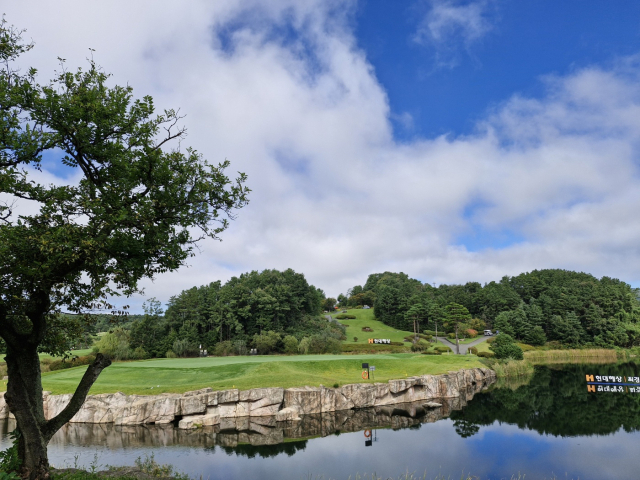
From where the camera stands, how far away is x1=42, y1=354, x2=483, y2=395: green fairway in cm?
2920

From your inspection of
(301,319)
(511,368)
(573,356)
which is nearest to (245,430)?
(511,368)

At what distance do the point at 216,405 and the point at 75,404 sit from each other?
18.6 m

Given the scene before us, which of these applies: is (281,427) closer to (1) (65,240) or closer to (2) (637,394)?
(1) (65,240)

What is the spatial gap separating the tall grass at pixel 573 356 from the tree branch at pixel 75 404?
2576 inches

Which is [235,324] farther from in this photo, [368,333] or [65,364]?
[368,333]

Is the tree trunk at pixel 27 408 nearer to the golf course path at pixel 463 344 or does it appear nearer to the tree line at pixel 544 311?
the tree line at pixel 544 311

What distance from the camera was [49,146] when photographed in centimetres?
945

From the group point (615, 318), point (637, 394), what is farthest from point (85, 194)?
point (615, 318)

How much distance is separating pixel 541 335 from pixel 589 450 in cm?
6104

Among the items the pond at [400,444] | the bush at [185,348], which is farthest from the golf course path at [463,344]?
the bush at [185,348]

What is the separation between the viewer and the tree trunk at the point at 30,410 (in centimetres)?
991

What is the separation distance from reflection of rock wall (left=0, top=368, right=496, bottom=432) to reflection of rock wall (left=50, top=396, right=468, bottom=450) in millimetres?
445

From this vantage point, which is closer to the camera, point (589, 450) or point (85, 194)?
point (85, 194)

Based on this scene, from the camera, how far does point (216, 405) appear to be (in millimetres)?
27516
